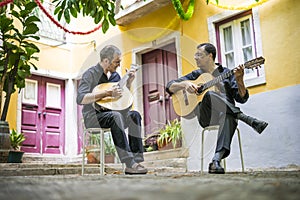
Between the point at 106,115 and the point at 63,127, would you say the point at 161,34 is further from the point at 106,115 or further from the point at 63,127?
the point at 106,115

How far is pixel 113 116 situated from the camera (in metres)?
3.21

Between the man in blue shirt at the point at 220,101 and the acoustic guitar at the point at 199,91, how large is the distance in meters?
0.03

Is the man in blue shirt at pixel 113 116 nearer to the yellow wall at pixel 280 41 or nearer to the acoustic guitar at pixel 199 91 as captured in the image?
the acoustic guitar at pixel 199 91

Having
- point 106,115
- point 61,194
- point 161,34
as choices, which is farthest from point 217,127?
point 161,34

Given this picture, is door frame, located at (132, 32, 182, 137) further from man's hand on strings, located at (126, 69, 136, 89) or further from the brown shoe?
the brown shoe

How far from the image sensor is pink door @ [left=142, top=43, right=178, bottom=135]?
6617mm

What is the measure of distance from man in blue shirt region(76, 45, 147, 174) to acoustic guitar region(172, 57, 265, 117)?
0.47 meters

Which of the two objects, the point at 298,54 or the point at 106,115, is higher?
the point at 298,54

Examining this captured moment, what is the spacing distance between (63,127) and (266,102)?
4.79 m

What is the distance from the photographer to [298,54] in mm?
4703

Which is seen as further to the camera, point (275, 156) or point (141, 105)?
point (141, 105)

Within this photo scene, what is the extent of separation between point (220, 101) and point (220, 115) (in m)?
0.11

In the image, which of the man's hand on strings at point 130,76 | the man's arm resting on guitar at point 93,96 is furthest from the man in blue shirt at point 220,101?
the man's arm resting on guitar at point 93,96

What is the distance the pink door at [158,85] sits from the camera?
6617 mm
